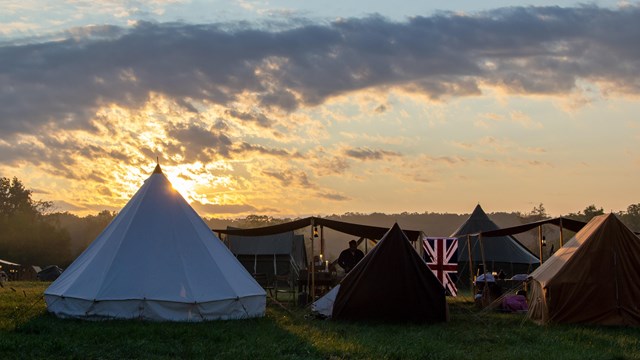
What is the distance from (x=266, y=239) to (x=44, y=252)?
3766 cm

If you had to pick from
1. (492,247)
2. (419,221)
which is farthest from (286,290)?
(419,221)

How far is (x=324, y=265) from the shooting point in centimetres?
2061

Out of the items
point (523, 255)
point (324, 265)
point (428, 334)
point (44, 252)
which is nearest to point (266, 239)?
point (523, 255)

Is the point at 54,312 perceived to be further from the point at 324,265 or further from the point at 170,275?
the point at 324,265

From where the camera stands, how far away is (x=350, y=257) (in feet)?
61.5

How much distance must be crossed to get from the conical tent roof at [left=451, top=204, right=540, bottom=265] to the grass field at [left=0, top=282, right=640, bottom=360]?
18.4 m

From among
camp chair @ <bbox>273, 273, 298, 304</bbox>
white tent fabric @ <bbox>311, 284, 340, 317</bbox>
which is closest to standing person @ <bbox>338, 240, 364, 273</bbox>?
camp chair @ <bbox>273, 273, 298, 304</bbox>

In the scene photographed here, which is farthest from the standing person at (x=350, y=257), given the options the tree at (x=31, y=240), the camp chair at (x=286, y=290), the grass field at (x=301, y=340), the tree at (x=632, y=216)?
the tree at (x=632, y=216)

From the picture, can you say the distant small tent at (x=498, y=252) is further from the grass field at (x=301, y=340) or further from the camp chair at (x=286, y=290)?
the grass field at (x=301, y=340)

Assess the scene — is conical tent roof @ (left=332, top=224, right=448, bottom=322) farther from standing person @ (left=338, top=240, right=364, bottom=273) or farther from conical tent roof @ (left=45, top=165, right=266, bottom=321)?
standing person @ (left=338, top=240, right=364, bottom=273)

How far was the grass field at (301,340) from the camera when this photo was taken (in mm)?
10344

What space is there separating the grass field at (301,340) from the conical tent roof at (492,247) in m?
18.4

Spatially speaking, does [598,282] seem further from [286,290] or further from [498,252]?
[498,252]

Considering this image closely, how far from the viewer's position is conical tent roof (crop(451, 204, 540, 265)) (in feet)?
108
